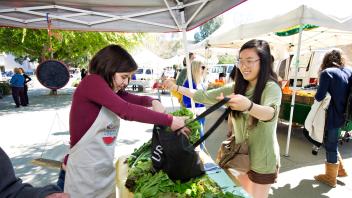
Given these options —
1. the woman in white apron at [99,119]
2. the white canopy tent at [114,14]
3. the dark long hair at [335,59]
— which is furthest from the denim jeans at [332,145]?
the woman in white apron at [99,119]

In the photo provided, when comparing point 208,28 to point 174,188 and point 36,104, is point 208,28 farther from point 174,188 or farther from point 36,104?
point 174,188

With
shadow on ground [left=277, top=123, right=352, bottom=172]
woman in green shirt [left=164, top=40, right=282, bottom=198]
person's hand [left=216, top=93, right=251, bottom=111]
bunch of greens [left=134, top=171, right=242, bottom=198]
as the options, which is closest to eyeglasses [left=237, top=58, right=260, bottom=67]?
woman in green shirt [left=164, top=40, right=282, bottom=198]

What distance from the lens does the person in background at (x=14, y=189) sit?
1.12 metres

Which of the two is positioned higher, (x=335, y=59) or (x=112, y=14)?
(x=112, y=14)

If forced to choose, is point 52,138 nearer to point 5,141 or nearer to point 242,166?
point 5,141

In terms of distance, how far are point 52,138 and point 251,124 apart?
6374 millimetres

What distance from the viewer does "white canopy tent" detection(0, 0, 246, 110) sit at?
3053 mm

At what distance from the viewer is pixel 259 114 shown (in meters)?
1.76

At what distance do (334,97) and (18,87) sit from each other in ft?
44.1

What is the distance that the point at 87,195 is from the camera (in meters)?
1.83

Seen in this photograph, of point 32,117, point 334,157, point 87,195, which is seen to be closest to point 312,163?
point 334,157

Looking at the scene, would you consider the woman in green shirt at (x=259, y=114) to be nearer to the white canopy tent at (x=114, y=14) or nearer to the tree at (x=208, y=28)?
the white canopy tent at (x=114, y=14)

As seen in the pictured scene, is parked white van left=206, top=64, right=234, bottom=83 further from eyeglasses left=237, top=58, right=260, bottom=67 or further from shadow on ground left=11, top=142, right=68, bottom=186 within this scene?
eyeglasses left=237, top=58, right=260, bottom=67

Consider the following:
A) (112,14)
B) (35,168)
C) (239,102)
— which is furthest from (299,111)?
(35,168)
